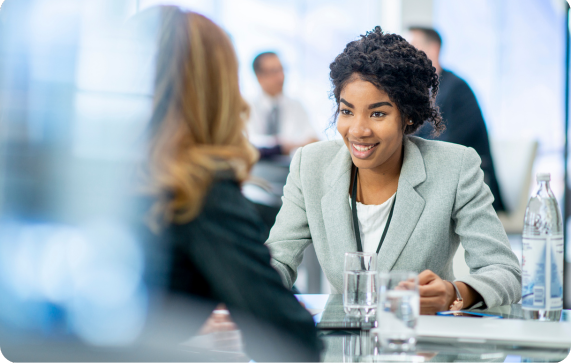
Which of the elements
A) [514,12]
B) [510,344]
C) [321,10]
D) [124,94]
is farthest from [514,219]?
[514,12]

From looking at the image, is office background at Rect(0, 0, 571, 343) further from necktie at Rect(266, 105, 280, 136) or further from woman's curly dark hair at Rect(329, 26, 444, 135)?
necktie at Rect(266, 105, 280, 136)

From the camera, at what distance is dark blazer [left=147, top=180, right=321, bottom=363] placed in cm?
71

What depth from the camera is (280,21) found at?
6.50 metres

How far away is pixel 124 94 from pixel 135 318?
349mm

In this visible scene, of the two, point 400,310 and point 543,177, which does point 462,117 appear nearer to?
point 543,177

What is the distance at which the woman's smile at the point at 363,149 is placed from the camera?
139 centimetres

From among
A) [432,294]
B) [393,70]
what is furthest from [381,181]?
[432,294]

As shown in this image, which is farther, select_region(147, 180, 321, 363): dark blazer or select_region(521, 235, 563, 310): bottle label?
select_region(521, 235, 563, 310): bottle label

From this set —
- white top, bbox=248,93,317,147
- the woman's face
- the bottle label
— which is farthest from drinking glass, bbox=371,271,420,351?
white top, bbox=248,93,317,147

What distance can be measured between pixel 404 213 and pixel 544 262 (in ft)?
1.55

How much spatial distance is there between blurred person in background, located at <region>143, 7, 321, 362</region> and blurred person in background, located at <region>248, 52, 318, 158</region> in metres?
3.58

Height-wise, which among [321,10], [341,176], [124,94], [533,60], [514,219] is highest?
[321,10]

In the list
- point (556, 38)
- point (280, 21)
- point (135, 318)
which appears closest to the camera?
point (135, 318)

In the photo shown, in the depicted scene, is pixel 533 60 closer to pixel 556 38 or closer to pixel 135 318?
pixel 556 38
